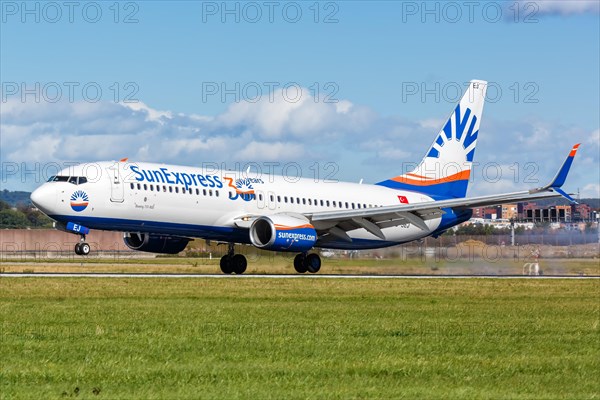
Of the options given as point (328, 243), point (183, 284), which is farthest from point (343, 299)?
point (328, 243)

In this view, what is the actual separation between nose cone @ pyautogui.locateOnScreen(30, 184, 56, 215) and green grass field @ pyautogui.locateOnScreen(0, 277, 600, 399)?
10180 mm

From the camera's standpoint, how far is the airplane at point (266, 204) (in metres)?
42.2

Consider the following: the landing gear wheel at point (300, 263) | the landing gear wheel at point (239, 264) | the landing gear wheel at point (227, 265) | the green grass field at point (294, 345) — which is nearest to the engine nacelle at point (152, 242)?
the landing gear wheel at point (227, 265)

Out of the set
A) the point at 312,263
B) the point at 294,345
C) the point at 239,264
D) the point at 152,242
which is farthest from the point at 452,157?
the point at 294,345

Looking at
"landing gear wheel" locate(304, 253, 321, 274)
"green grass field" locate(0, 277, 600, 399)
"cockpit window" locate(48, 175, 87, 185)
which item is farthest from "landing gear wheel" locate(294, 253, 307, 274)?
"green grass field" locate(0, 277, 600, 399)

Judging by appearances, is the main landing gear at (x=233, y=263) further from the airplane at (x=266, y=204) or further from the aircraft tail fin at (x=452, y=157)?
the aircraft tail fin at (x=452, y=157)

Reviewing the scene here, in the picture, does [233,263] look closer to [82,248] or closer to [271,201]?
[271,201]

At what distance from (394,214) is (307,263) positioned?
440cm

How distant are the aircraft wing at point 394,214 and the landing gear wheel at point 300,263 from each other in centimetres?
146

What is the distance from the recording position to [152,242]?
1870 inches

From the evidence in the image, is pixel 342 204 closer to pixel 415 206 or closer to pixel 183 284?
pixel 415 206

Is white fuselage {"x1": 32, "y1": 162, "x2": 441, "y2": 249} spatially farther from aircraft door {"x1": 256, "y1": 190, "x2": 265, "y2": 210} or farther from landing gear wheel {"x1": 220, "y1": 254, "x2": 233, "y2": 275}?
landing gear wheel {"x1": 220, "y1": 254, "x2": 233, "y2": 275}

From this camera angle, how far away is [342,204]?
2025 inches

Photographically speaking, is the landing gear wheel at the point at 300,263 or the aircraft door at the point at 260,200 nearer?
the aircraft door at the point at 260,200
